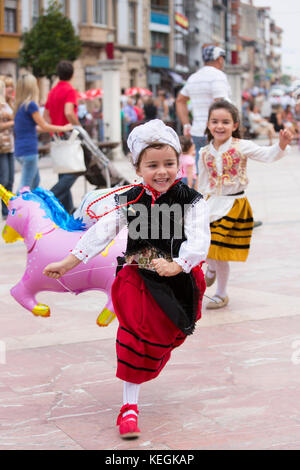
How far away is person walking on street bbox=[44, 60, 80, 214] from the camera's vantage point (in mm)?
8992

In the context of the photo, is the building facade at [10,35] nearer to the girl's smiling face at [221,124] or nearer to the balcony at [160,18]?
the balcony at [160,18]

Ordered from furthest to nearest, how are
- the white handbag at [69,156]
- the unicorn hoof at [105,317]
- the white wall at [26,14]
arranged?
the white wall at [26,14]
the white handbag at [69,156]
the unicorn hoof at [105,317]

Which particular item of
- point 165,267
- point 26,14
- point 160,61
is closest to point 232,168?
point 165,267

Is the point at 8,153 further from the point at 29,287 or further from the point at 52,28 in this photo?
the point at 52,28

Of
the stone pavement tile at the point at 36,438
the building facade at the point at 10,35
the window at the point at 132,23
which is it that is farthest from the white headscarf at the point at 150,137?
the window at the point at 132,23

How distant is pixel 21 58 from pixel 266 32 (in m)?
109

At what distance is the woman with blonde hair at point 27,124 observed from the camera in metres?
8.73

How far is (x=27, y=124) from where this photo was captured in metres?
8.91

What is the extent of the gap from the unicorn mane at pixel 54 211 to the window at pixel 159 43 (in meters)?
46.0

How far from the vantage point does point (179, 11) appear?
5731 centimetres

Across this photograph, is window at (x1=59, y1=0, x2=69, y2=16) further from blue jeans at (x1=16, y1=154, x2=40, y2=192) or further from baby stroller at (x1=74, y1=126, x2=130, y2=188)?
blue jeans at (x1=16, y1=154, x2=40, y2=192)

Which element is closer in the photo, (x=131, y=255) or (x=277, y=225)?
(x=131, y=255)
